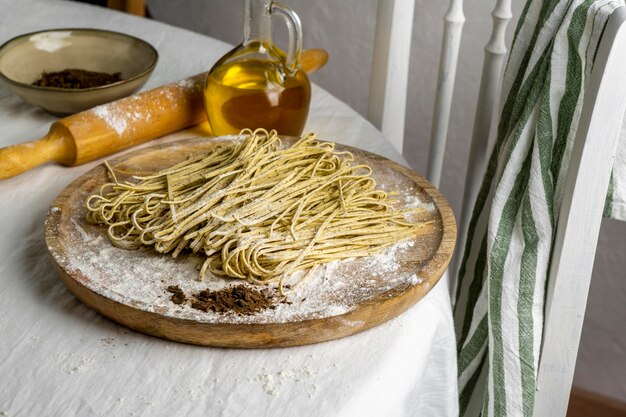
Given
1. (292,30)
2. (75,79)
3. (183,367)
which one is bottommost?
(183,367)

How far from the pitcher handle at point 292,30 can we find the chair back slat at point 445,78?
275 mm

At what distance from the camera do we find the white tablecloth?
0.72 meters

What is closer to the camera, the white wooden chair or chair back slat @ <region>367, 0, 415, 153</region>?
the white wooden chair

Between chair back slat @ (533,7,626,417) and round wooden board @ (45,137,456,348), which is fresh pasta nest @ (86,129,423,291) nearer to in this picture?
round wooden board @ (45,137,456,348)

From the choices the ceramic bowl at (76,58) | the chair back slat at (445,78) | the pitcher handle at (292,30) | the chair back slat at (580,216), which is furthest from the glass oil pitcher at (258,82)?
the chair back slat at (580,216)

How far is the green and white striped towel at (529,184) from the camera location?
98 cm

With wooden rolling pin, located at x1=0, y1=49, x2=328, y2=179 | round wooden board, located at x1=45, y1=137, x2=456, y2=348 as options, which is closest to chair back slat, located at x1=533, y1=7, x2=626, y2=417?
round wooden board, located at x1=45, y1=137, x2=456, y2=348

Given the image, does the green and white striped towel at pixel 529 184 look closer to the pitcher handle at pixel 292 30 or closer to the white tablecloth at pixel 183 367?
the white tablecloth at pixel 183 367

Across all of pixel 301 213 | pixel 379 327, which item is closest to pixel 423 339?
pixel 379 327

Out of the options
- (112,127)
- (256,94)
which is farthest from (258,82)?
(112,127)

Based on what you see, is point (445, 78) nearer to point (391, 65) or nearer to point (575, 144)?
point (391, 65)

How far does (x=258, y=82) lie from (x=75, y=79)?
313 millimetres

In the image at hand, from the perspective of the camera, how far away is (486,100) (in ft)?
4.01

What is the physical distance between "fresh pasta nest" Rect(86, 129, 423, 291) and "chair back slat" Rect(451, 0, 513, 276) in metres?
0.29
